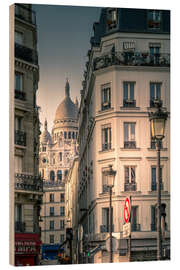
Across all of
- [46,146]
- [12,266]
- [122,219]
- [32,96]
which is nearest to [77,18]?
[32,96]

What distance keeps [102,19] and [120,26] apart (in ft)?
2.83

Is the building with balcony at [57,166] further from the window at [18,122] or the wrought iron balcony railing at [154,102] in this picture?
the wrought iron balcony railing at [154,102]

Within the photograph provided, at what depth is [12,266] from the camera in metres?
16.2

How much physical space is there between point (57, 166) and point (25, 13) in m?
4.30

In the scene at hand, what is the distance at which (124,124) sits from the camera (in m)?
18.4

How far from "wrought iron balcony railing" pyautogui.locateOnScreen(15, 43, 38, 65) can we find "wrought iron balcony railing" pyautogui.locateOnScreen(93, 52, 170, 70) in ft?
5.51

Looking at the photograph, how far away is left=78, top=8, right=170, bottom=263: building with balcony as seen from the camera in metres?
18.2


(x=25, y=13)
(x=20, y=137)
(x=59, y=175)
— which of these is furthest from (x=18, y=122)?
(x=25, y=13)

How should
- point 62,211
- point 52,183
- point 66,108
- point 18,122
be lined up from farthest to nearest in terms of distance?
point 52,183
point 62,211
point 18,122
point 66,108

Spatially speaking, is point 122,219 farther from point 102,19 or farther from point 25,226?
point 102,19

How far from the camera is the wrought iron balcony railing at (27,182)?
56.0 ft

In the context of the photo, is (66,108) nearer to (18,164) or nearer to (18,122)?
(18,122)

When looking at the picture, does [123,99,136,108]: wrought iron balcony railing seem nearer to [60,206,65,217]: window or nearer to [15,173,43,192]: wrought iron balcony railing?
[15,173,43,192]: wrought iron balcony railing

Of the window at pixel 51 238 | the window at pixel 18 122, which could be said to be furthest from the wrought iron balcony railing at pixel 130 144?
the window at pixel 51 238
